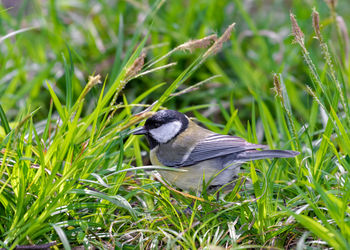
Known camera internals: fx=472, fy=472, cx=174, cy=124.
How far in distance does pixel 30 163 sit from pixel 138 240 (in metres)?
0.64

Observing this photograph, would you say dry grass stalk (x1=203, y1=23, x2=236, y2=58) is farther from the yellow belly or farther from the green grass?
the yellow belly

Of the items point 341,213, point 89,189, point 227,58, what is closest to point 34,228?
point 89,189

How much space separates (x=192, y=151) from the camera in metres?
2.55

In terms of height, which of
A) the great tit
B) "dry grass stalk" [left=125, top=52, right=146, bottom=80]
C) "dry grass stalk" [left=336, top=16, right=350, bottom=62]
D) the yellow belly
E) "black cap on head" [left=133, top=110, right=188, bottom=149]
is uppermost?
"dry grass stalk" [left=125, top=52, right=146, bottom=80]

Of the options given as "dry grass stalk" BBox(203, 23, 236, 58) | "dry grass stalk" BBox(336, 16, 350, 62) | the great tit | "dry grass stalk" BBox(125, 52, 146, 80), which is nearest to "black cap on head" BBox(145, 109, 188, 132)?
the great tit

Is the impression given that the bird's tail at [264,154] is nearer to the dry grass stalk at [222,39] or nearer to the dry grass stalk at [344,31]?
the dry grass stalk at [222,39]

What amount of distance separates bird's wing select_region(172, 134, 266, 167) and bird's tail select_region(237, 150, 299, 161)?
0.03 metres

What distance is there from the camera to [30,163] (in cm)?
228

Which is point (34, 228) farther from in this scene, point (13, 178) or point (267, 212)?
point (267, 212)

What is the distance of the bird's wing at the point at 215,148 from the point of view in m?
2.41

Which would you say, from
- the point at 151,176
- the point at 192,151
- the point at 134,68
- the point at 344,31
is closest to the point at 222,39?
the point at 134,68

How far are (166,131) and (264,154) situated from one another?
0.63 meters

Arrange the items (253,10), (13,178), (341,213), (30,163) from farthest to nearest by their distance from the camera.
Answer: (253,10)
(30,163)
(13,178)
(341,213)

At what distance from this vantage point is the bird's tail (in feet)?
7.18
